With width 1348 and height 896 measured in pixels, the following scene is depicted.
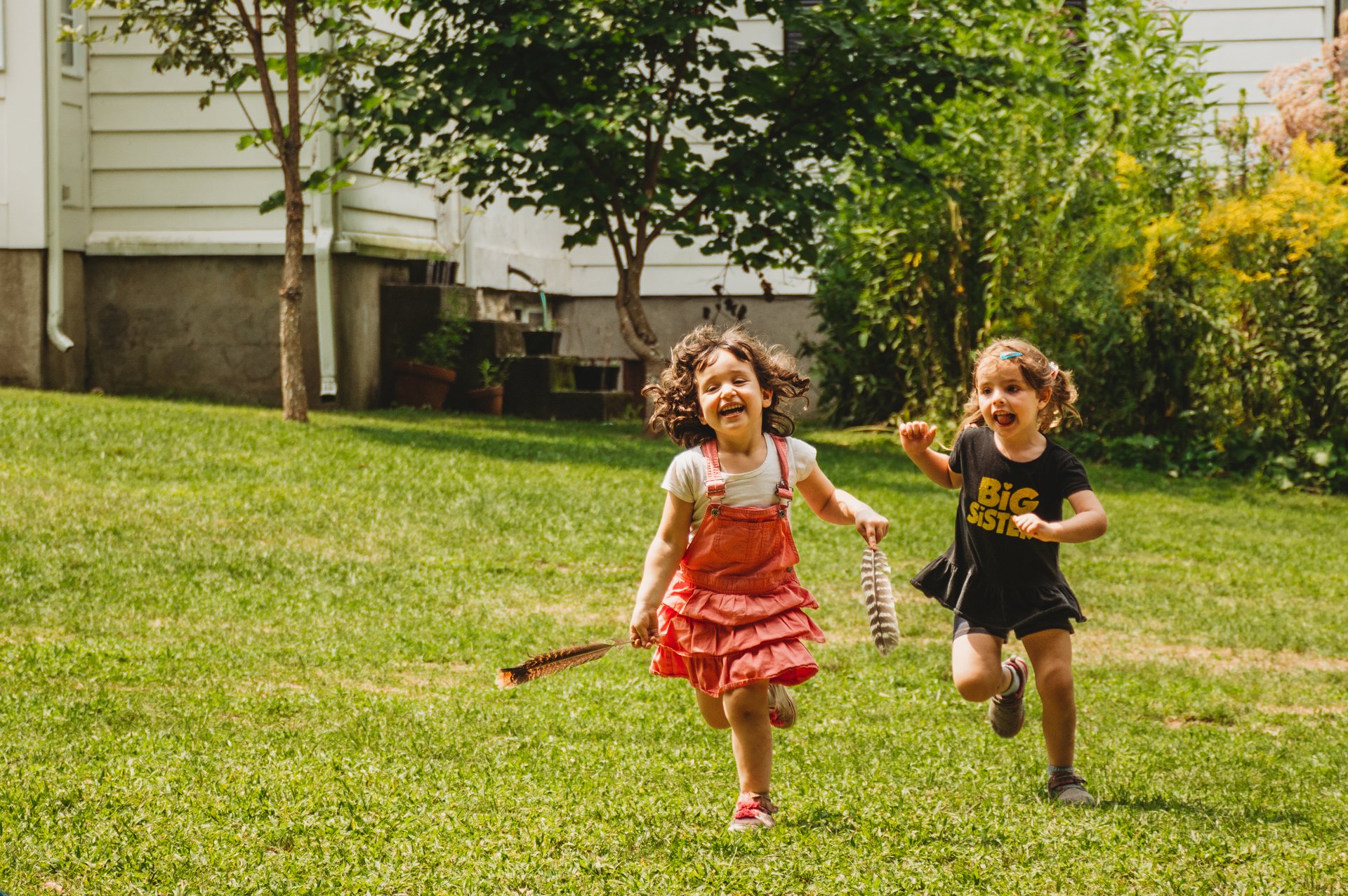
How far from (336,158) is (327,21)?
5.56 feet

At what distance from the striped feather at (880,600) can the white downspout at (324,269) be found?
1038 centimetres

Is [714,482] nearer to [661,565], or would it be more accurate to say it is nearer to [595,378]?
[661,565]

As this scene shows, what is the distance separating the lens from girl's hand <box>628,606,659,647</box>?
152 inches

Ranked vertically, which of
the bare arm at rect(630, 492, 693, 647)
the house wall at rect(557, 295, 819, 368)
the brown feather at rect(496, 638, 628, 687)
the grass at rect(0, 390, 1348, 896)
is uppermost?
the house wall at rect(557, 295, 819, 368)

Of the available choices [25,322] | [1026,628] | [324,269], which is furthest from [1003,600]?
[25,322]

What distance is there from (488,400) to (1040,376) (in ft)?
36.3

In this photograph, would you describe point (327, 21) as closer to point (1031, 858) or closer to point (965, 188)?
point (965, 188)

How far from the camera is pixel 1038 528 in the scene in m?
3.95

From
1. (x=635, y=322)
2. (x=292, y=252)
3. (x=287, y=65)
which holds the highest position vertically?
(x=287, y=65)

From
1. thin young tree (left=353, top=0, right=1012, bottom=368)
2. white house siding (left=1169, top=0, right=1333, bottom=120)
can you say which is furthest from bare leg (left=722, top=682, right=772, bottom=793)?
white house siding (left=1169, top=0, right=1333, bottom=120)

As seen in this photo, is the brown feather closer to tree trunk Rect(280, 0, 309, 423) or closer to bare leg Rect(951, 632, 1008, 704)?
bare leg Rect(951, 632, 1008, 704)

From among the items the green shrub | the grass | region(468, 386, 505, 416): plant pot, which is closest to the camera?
the grass

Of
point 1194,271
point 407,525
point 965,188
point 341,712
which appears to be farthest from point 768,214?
point 341,712

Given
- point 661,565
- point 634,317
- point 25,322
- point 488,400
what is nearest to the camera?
point 661,565
